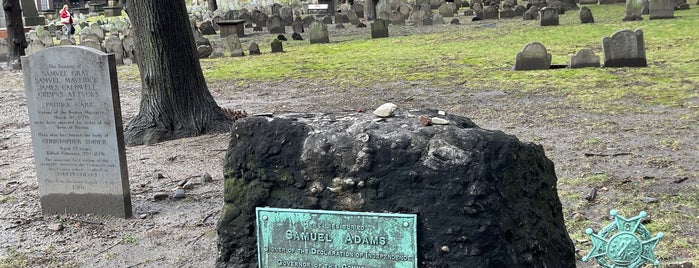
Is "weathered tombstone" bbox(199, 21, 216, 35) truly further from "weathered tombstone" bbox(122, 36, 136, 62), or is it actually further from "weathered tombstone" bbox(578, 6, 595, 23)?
"weathered tombstone" bbox(578, 6, 595, 23)

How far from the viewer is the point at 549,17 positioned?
2295 cm

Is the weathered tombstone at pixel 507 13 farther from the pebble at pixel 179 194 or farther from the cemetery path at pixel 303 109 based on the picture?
the pebble at pixel 179 194

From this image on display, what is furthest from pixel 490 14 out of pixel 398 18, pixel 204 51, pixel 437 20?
pixel 204 51

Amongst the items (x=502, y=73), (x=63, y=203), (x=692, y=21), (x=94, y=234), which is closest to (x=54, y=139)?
(x=63, y=203)

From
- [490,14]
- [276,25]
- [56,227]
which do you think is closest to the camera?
[56,227]

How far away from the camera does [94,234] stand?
6402 millimetres

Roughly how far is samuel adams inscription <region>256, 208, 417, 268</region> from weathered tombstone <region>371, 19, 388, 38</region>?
67.4 feet

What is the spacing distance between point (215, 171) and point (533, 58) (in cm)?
804

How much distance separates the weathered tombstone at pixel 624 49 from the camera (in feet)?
45.0

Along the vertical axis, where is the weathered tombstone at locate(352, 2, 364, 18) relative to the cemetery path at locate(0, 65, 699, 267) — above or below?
above

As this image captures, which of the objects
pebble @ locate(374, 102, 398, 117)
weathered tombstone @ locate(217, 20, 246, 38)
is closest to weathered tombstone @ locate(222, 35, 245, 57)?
weathered tombstone @ locate(217, 20, 246, 38)

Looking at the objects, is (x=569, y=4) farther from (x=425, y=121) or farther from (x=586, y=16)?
(x=425, y=121)

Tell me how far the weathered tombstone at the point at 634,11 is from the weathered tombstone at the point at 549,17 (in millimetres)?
1961

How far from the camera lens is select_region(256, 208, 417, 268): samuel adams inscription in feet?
11.8
